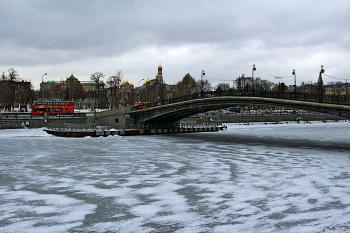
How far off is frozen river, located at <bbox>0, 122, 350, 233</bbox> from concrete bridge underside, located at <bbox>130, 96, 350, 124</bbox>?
25.4ft

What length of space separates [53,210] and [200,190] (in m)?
5.89

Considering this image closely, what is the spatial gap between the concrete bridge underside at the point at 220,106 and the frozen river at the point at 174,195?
7.74 meters

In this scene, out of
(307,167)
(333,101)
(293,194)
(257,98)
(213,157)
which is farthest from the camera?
(257,98)

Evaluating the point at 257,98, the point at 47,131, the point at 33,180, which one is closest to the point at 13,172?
the point at 33,180

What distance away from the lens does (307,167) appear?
1923 cm

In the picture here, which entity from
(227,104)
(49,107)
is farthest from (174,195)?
(49,107)

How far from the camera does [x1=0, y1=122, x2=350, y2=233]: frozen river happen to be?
948cm

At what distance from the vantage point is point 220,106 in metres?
43.2

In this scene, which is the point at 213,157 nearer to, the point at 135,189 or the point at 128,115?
the point at 135,189

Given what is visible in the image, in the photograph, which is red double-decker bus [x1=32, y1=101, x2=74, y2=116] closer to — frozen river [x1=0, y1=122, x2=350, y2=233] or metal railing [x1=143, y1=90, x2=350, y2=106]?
metal railing [x1=143, y1=90, x2=350, y2=106]

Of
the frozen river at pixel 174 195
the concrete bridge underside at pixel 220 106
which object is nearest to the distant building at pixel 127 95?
the concrete bridge underside at pixel 220 106

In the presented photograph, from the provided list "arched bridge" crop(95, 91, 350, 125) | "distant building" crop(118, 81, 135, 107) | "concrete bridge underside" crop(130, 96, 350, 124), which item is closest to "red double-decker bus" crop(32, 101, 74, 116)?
"arched bridge" crop(95, 91, 350, 125)

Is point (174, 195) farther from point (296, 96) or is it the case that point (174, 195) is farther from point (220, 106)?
point (220, 106)

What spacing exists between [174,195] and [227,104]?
28.1 meters
